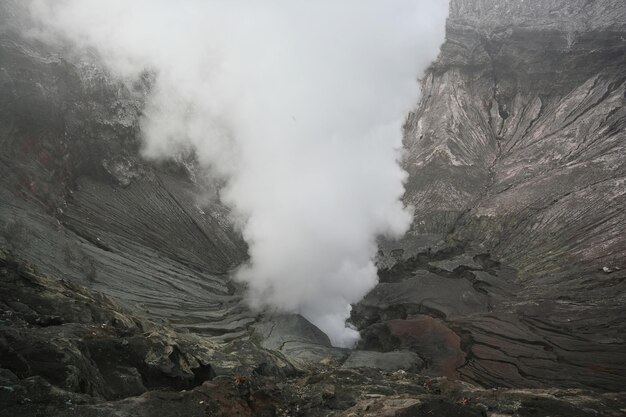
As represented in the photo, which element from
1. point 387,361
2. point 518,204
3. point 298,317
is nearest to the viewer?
point 387,361

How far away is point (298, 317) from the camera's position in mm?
38469

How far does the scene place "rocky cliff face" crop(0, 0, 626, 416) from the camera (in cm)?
1402

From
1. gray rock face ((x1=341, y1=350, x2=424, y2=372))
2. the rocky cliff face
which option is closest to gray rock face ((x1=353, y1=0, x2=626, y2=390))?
the rocky cliff face

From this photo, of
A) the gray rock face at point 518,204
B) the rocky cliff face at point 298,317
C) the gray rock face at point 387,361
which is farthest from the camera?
the gray rock face at point 518,204

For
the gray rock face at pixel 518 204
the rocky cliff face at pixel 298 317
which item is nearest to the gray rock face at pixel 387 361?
the rocky cliff face at pixel 298 317

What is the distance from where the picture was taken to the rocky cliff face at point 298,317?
14016 millimetres

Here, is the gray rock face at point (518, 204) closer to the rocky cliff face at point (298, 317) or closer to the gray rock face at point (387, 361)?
the rocky cliff face at point (298, 317)

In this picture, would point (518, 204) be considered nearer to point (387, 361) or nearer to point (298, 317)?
point (298, 317)

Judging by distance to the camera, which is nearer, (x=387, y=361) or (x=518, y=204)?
(x=387, y=361)

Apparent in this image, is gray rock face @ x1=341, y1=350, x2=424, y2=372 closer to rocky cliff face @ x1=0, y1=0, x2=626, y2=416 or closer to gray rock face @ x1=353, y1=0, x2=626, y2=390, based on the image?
rocky cliff face @ x1=0, y1=0, x2=626, y2=416

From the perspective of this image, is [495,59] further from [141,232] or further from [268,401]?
[268,401]

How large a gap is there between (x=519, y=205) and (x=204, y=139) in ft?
115

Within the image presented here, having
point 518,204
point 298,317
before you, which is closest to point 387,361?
point 298,317

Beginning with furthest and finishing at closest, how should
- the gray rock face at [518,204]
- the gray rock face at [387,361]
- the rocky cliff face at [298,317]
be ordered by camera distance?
the gray rock face at [518,204] < the gray rock face at [387,361] < the rocky cliff face at [298,317]
